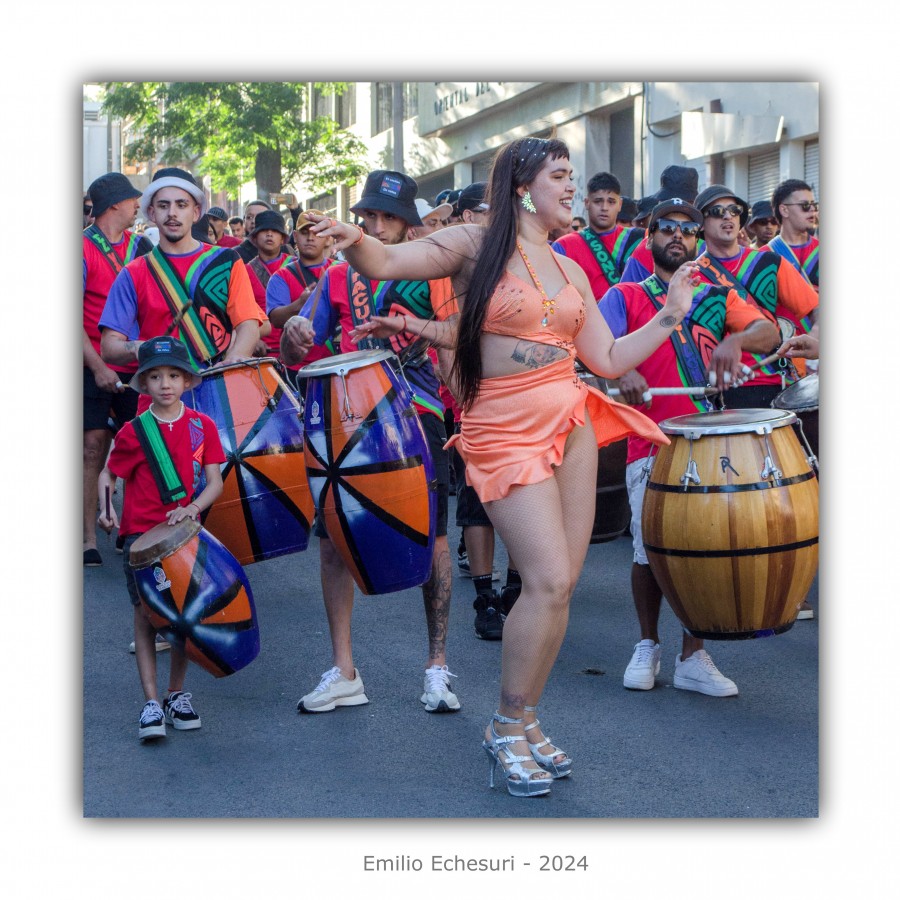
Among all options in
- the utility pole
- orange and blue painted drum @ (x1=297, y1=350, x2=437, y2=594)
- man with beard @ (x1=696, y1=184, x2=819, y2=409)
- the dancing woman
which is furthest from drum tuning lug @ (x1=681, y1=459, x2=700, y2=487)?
the utility pole

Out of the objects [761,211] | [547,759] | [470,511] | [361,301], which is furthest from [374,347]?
[761,211]

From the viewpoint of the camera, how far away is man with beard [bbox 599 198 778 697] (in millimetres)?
5609

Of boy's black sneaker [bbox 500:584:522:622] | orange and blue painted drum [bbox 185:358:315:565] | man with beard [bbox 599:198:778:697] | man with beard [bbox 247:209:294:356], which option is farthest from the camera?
man with beard [bbox 247:209:294:356]

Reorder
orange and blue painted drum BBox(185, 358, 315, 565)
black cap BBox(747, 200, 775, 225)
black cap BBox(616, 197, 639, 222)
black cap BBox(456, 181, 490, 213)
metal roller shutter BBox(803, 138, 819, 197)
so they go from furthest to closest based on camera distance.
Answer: black cap BBox(616, 197, 639, 222) → black cap BBox(747, 200, 775, 225) → black cap BBox(456, 181, 490, 213) → orange and blue painted drum BBox(185, 358, 315, 565) → metal roller shutter BBox(803, 138, 819, 197)

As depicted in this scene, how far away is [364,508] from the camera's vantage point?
495cm

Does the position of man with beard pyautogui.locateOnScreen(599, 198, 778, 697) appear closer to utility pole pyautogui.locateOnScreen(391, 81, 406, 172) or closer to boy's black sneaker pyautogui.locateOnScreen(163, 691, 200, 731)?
utility pole pyautogui.locateOnScreen(391, 81, 406, 172)

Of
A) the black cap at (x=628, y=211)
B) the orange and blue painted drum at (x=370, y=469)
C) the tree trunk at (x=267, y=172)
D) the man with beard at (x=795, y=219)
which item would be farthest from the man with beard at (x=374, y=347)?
the black cap at (x=628, y=211)

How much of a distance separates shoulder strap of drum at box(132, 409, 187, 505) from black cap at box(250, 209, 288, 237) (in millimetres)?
3230

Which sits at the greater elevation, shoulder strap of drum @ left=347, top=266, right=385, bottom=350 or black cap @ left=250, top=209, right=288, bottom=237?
black cap @ left=250, top=209, right=288, bottom=237

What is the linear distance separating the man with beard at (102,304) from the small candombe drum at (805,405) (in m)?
2.41

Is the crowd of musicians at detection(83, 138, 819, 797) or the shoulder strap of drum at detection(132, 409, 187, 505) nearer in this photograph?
the crowd of musicians at detection(83, 138, 819, 797)

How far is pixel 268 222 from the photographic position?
8.69 metres

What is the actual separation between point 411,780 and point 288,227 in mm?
5221
